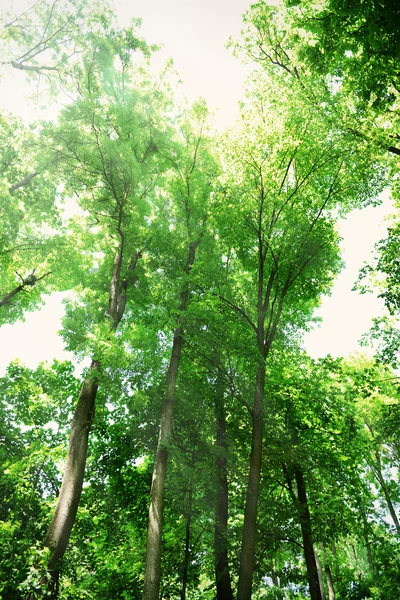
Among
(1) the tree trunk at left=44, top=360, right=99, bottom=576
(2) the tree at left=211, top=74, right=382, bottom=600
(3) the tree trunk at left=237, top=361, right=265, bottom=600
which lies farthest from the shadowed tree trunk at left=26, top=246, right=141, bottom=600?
(2) the tree at left=211, top=74, right=382, bottom=600

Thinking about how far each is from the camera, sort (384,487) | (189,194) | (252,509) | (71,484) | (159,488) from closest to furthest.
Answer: (71,484), (252,509), (159,488), (189,194), (384,487)

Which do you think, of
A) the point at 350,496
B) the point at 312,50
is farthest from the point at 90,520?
the point at 312,50

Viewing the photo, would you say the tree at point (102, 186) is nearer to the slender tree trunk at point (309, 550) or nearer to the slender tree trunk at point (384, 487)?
the slender tree trunk at point (309, 550)

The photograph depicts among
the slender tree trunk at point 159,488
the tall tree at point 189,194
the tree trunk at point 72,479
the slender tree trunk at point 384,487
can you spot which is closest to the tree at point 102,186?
the tree trunk at point 72,479

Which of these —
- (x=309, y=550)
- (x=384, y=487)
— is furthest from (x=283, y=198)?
(x=384, y=487)

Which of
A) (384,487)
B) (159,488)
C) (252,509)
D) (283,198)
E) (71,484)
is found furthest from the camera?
(384,487)

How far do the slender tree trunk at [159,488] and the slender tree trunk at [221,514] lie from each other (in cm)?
163

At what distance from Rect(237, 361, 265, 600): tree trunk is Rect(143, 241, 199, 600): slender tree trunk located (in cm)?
183

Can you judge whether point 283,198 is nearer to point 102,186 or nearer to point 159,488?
point 102,186

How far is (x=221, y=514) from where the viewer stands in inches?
448

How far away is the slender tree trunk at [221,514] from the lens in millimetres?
9945

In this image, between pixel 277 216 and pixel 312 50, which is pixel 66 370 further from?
pixel 312 50

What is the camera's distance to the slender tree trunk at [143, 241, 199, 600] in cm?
731

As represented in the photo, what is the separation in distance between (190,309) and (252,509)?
508 cm
